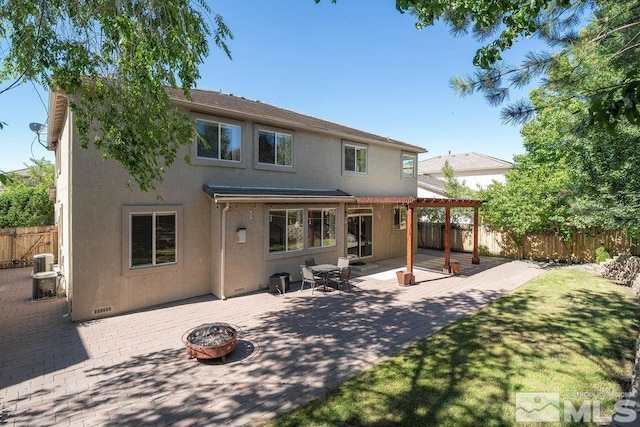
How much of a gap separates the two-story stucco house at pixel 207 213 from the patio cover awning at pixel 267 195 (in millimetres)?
42

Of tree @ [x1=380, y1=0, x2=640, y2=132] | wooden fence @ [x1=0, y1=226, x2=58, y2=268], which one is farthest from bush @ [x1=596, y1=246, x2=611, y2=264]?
wooden fence @ [x1=0, y1=226, x2=58, y2=268]

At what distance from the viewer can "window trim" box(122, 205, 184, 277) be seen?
369 inches

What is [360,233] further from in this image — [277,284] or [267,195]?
[267,195]

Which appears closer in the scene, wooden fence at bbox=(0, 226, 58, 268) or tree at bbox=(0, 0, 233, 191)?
tree at bbox=(0, 0, 233, 191)

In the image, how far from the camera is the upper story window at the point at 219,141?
11.0 m

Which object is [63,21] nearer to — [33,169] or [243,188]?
[243,188]

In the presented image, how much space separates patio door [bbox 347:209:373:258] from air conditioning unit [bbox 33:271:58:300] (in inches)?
466

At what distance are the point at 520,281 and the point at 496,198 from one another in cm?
637

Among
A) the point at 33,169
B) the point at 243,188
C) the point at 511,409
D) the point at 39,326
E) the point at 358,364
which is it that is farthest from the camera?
the point at 33,169

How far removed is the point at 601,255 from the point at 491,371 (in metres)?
13.8

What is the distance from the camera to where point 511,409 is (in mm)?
4875

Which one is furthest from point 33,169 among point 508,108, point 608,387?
point 608,387

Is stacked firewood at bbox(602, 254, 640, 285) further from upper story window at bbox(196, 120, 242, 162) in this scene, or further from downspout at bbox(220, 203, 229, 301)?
upper story window at bbox(196, 120, 242, 162)

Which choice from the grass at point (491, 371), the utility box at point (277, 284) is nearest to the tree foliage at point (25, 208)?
the utility box at point (277, 284)
